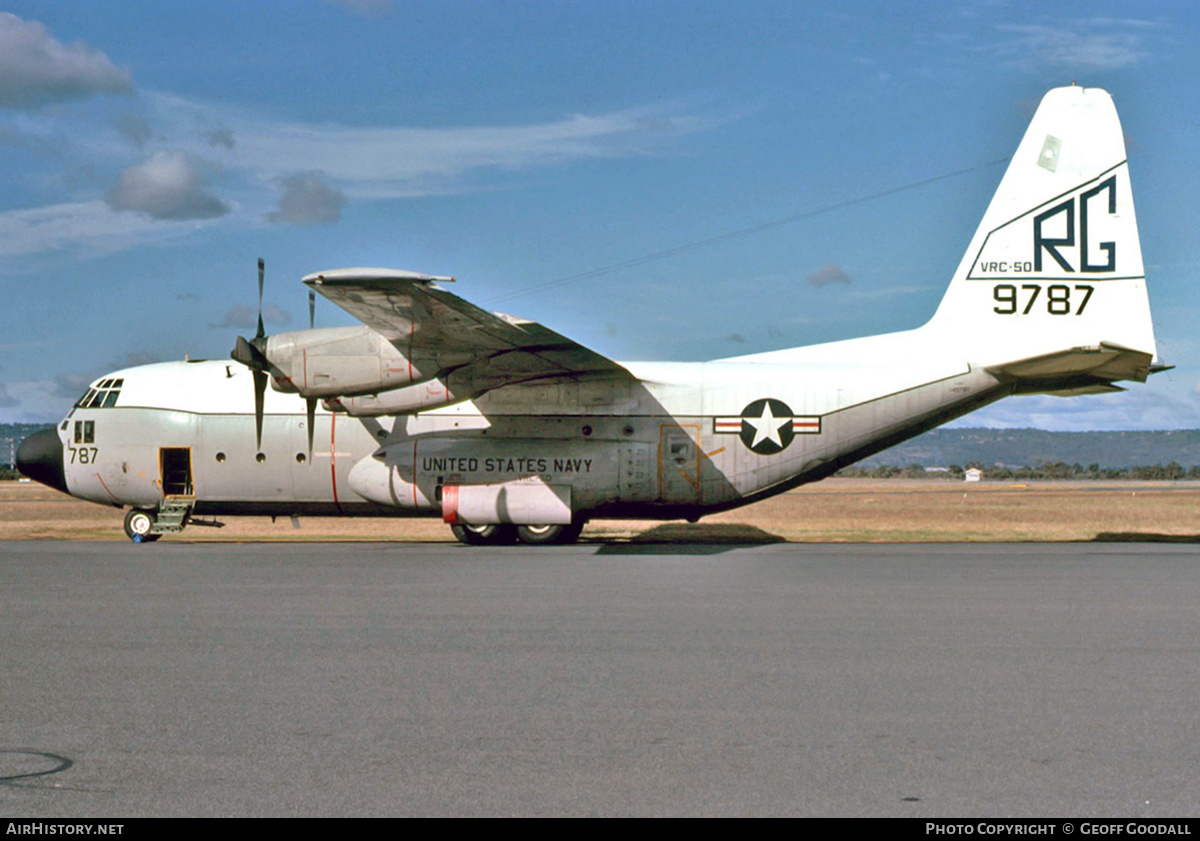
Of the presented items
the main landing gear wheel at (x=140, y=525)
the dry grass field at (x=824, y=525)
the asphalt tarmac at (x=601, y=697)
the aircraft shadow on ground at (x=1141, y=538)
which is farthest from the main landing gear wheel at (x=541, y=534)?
the aircraft shadow on ground at (x=1141, y=538)

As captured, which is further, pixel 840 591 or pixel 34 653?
pixel 840 591

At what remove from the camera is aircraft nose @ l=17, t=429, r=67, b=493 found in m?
24.8

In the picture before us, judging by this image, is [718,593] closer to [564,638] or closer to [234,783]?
[564,638]

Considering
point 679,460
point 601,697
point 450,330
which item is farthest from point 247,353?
point 601,697

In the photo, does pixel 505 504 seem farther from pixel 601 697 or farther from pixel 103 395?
pixel 601 697

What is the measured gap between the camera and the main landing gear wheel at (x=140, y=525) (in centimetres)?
2433

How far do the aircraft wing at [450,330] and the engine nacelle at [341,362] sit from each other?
14.6 inches

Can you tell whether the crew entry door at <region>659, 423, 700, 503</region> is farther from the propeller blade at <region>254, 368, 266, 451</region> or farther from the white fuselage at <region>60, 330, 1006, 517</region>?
the propeller blade at <region>254, 368, 266, 451</region>

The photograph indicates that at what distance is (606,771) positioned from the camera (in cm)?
600

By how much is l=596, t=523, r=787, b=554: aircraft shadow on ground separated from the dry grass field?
4 cm

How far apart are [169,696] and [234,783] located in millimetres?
2347

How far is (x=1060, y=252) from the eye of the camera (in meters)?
22.1

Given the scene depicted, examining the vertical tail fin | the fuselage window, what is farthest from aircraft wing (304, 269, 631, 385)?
the fuselage window
